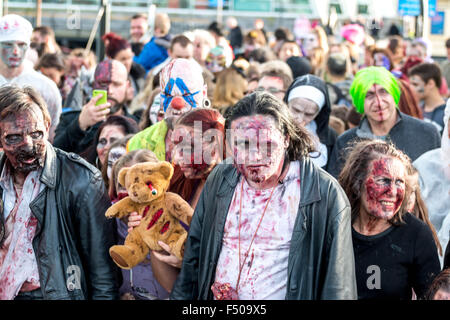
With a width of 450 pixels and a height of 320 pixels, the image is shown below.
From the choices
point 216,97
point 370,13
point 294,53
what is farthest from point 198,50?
point 370,13

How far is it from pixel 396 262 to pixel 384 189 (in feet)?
1.22

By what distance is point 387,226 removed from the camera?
3934 mm

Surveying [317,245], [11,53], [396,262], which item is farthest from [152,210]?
[11,53]

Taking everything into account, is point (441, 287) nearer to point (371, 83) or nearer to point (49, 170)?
point (49, 170)

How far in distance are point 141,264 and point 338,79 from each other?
→ 18.6ft

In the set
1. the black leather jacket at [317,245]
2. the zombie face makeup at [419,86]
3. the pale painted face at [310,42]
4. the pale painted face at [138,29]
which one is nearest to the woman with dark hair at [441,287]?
the black leather jacket at [317,245]

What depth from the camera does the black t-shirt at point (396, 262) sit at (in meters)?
3.79

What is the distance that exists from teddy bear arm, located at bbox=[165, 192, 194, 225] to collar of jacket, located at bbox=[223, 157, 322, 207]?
35cm

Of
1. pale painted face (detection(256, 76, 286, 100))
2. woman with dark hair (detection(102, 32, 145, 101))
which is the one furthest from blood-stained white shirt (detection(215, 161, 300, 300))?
woman with dark hair (detection(102, 32, 145, 101))

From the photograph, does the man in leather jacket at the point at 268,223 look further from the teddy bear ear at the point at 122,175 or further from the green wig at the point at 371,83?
the green wig at the point at 371,83

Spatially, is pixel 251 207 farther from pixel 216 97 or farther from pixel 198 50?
pixel 198 50

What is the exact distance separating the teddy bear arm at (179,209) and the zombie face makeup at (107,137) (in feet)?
5.32

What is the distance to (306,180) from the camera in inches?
131
